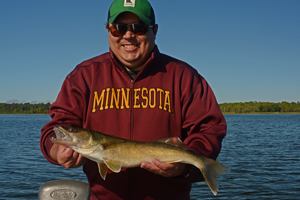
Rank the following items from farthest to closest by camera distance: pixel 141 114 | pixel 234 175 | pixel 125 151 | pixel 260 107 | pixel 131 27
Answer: pixel 260 107
pixel 234 175
pixel 131 27
pixel 141 114
pixel 125 151

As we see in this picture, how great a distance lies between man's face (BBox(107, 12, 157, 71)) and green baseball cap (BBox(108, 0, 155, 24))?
0.21 feet

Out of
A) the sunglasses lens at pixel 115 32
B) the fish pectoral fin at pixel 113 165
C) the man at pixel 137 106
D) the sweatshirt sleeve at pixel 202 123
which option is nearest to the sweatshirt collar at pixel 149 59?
the man at pixel 137 106

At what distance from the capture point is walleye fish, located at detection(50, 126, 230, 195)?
2.97 metres

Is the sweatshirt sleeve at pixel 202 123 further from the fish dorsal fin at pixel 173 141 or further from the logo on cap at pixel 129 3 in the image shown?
the logo on cap at pixel 129 3

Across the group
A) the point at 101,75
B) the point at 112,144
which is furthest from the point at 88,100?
the point at 112,144

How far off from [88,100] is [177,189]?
54.1 inches

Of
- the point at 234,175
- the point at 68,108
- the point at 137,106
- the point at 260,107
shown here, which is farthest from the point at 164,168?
the point at 260,107

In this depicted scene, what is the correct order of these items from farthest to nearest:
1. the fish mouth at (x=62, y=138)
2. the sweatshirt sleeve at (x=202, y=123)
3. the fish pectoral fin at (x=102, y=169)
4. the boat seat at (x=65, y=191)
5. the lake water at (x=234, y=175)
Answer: the lake water at (x=234, y=175)
the boat seat at (x=65, y=191)
the sweatshirt sleeve at (x=202, y=123)
the fish pectoral fin at (x=102, y=169)
the fish mouth at (x=62, y=138)

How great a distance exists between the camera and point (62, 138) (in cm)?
293

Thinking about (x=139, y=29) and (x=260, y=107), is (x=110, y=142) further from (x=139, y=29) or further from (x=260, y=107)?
(x=260, y=107)

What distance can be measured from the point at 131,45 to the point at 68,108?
3.20 ft

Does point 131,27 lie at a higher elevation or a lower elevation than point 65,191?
higher

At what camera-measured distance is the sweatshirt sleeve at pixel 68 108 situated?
315cm

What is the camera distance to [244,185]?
1417cm
